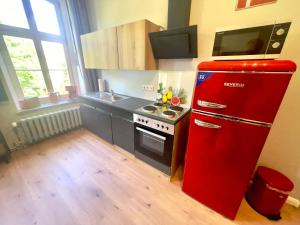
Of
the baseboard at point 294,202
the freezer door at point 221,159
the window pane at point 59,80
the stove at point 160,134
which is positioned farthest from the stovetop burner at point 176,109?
the window pane at point 59,80

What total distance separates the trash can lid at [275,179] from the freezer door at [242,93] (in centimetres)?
84

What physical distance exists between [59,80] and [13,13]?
1.20m

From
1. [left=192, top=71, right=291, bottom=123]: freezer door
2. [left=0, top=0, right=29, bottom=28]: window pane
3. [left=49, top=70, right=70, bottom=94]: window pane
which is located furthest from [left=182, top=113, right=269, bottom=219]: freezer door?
[left=0, top=0, right=29, bottom=28]: window pane

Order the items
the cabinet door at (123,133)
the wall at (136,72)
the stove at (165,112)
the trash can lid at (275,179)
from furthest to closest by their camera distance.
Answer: the cabinet door at (123,133), the wall at (136,72), the stove at (165,112), the trash can lid at (275,179)

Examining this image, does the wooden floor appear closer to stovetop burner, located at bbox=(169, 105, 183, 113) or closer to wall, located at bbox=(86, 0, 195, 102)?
stovetop burner, located at bbox=(169, 105, 183, 113)

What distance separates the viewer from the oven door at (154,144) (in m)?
1.59

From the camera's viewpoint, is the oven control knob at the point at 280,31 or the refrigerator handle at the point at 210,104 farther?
the refrigerator handle at the point at 210,104

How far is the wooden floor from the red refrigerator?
35 cm

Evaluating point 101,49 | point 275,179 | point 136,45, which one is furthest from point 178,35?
point 275,179

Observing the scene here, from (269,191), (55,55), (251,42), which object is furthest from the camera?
(55,55)

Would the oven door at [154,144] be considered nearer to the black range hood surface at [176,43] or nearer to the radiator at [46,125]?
the black range hood surface at [176,43]

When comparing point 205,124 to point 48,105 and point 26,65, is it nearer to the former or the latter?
point 48,105

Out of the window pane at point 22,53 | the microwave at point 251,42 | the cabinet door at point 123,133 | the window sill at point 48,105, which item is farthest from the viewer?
the window sill at point 48,105

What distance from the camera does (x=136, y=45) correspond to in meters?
1.77
